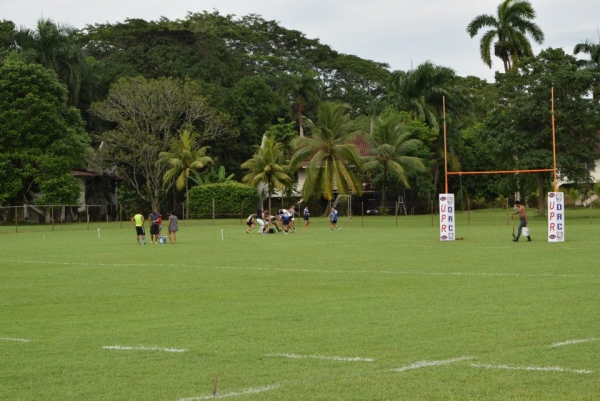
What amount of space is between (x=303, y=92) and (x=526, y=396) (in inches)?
3463

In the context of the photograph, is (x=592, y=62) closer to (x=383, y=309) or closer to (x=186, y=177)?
(x=186, y=177)

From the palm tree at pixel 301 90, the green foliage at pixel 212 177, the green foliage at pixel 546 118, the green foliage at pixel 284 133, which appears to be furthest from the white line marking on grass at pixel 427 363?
the palm tree at pixel 301 90

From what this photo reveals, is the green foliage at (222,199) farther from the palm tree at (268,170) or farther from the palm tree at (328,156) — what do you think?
the palm tree at (328,156)

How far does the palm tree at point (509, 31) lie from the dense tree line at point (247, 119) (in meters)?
0.11

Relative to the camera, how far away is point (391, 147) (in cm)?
8019

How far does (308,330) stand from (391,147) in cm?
6837

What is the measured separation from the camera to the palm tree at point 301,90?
9400 centimetres

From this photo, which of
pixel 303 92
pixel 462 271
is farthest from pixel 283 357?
pixel 303 92

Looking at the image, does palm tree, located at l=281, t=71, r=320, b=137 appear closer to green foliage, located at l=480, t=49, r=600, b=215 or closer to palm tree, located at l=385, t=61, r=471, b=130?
palm tree, located at l=385, t=61, r=471, b=130

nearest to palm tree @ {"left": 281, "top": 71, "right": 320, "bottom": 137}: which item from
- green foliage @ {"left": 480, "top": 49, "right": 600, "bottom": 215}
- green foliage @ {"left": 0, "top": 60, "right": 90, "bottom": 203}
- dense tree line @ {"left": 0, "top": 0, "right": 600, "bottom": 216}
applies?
dense tree line @ {"left": 0, "top": 0, "right": 600, "bottom": 216}

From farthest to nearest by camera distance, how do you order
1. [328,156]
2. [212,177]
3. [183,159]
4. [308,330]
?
1. [212,177]
2. [183,159]
3. [328,156]
4. [308,330]

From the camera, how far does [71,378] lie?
30.8ft

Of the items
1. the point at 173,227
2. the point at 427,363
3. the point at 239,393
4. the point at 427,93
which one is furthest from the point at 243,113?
the point at 239,393

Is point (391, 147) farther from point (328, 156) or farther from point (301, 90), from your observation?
point (301, 90)
